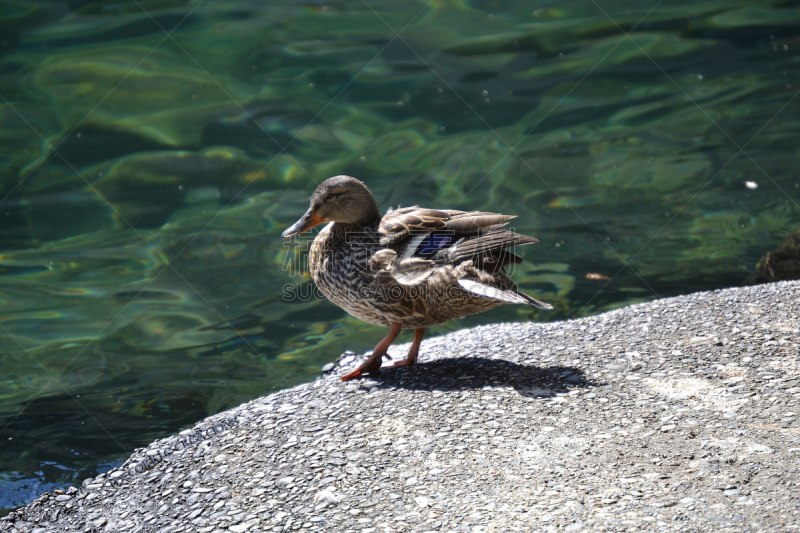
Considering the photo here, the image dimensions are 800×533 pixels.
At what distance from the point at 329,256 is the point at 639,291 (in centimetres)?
418

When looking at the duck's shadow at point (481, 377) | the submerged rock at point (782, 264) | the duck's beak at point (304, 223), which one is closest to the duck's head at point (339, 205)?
the duck's beak at point (304, 223)

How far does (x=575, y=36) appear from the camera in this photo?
11969 millimetres

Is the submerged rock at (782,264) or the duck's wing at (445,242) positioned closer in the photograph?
the duck's wing at (445,242)

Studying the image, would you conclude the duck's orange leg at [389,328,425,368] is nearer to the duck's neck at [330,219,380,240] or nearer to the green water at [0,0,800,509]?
the duck's neck at [330,219,380,240]

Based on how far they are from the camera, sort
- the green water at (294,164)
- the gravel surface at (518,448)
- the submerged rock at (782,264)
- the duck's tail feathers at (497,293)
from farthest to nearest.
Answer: the submerged rock at (782,264), the green water at (294,164), the duck's tail feathers at (497,293), the gravel surface at (518,448)

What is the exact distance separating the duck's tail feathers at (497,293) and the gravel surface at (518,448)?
48 cm

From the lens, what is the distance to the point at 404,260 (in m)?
4.35

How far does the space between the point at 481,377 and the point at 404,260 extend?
0.88m

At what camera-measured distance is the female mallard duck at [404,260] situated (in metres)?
4.32

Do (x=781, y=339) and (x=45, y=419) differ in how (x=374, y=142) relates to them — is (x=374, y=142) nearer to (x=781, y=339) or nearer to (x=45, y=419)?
(x=45, y=419)

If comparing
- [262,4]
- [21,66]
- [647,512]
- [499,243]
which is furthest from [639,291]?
[21,66]

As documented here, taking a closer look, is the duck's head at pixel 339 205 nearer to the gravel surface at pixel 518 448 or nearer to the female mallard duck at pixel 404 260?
the female mallard duck at pixel 404 260

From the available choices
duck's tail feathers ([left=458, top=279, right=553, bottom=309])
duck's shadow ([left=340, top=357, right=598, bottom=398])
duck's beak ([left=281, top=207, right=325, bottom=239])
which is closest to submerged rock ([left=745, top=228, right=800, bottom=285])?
duck's shadow ([left=340, top=357, right=598, bottom=398])

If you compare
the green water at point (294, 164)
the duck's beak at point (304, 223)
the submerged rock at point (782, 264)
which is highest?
the duck's beak at point (304, 223)
